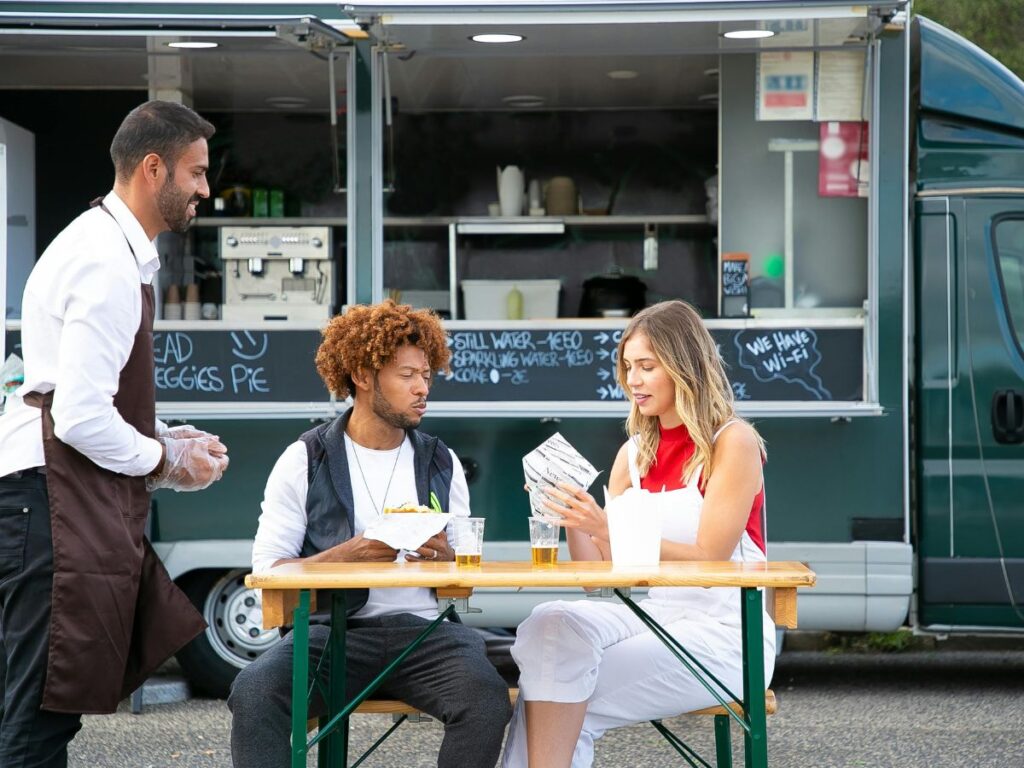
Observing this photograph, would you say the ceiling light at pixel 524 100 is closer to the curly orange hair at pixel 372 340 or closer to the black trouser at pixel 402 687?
the curly orange hair at pixel 372 340

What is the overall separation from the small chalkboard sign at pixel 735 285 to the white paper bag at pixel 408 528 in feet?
10.8

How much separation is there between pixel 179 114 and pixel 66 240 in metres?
0.41

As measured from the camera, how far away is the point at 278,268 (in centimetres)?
749

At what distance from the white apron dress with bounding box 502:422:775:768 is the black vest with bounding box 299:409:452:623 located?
475 mm

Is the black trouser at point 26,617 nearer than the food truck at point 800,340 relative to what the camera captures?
Yes

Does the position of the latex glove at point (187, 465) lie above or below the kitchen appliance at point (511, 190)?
below

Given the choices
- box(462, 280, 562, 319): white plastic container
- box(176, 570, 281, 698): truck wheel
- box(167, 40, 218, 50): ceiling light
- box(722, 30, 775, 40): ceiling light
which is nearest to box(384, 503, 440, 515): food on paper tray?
box(176, 570, 281, 698): truck wheel

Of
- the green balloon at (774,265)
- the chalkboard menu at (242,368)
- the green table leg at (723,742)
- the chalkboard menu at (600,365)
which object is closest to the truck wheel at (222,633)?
the chalkboard menu at (242,368)

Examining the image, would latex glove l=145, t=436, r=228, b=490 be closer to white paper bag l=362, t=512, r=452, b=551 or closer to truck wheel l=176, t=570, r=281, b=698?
white paper bag l=362, t=512, r=452, b=551

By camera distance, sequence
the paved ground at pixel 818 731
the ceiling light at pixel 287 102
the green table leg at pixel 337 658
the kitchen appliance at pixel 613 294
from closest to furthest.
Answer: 1. the green table leg at pixel 337 658
2. the paved ground at pixel 818 731
3. the kitchen appliance at pixel 613 294
4. the ceiling light at pixel 287 102

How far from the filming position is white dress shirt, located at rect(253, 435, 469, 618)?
12.6ft

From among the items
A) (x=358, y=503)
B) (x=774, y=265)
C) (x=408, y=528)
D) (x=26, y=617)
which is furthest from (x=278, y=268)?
(x=26, y=617)

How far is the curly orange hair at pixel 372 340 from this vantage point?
4.00m

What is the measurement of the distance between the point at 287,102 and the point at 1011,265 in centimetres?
435
